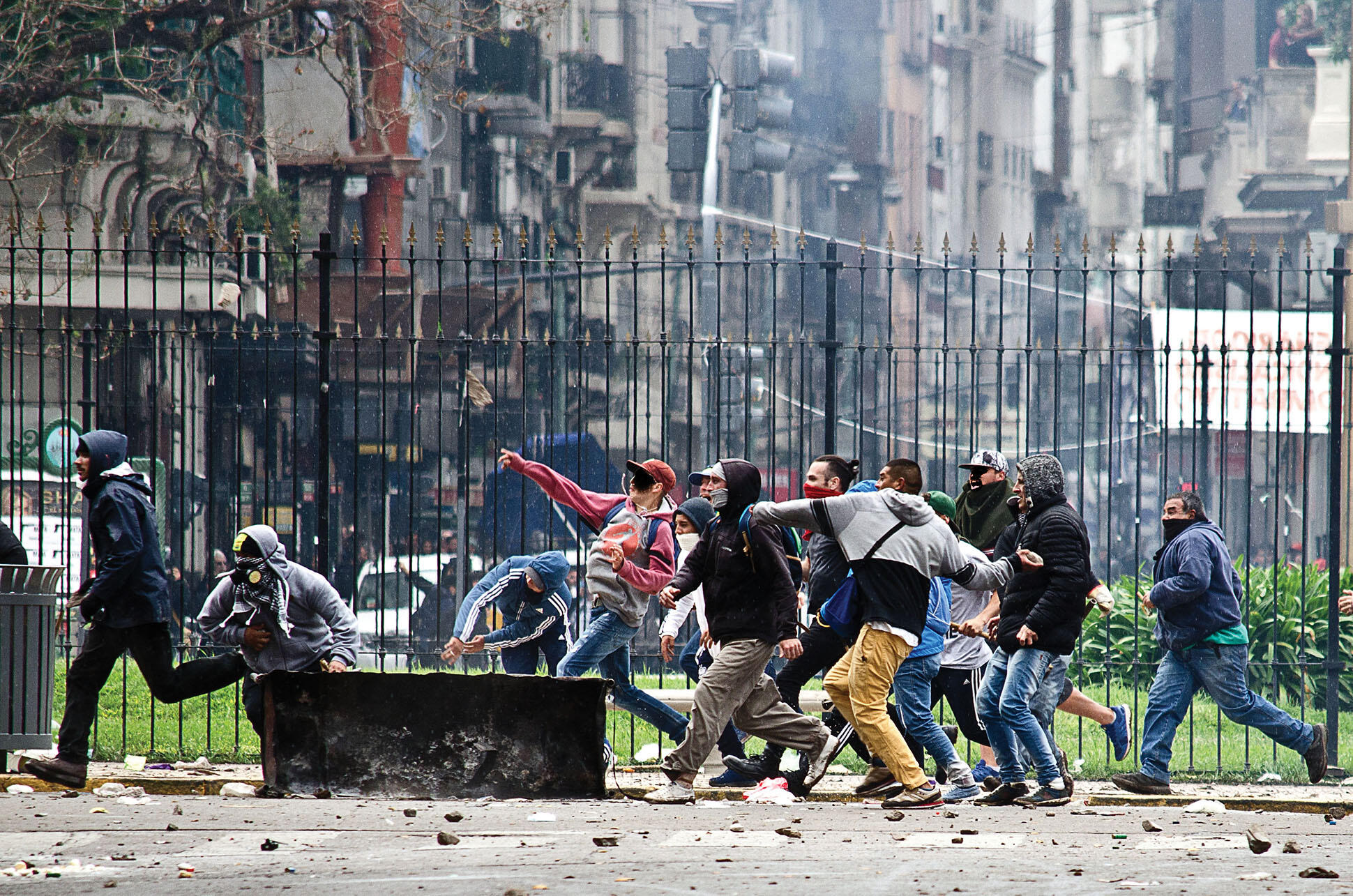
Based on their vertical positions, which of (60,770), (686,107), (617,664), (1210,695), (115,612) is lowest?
(60,770)

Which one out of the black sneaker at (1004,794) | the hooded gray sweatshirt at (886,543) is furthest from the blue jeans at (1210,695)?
the hooded gray sweatshirt at (886,543)

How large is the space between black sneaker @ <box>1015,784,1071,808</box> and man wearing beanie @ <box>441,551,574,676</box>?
7.68ft

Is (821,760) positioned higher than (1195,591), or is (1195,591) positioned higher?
(1195,591)

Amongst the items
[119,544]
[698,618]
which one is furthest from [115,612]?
[698,618]

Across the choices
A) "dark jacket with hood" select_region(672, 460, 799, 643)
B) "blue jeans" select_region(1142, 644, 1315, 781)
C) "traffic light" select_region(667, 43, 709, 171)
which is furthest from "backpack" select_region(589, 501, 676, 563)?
"traffic light" select_region(667, 43, 709, 171)

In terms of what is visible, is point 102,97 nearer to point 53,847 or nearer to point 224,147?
point 224,147

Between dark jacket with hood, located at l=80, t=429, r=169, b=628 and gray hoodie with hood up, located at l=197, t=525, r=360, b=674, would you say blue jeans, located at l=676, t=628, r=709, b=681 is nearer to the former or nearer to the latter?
gray hoodie with hood up, located at l=197, t=525, r=360, b=674

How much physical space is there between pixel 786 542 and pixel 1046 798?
1799 mm

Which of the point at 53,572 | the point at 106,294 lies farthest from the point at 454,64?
the point at 53,572

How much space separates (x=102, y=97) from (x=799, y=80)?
26.8 metres

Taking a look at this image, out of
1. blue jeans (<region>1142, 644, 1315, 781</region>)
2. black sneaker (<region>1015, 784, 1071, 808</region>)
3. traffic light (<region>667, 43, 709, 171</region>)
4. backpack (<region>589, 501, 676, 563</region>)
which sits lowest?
black sneaker (<region>1015, 784, 1071, 808</region>)

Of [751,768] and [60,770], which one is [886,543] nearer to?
[751,768]

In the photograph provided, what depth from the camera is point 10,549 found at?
7.99 m

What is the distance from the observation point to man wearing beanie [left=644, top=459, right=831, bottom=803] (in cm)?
733
